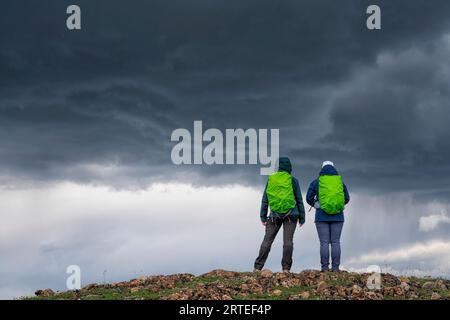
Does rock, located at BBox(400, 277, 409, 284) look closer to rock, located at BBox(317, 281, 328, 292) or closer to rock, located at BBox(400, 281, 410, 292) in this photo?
rock, located at BBox(400, 281, 410, 292)

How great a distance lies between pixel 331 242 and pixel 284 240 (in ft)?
5.38

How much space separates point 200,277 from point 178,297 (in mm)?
4198

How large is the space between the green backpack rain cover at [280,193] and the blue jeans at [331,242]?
4.19ft

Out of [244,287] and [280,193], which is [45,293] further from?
[280,193]

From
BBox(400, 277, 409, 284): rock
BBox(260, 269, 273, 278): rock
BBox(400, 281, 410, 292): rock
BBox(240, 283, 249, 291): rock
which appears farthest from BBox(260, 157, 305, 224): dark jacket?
BBox(240, 283, 249, 291): rock

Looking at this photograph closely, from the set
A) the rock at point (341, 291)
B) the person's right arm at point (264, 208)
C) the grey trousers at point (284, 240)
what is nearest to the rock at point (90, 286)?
the grey trousers at point (284, 240)

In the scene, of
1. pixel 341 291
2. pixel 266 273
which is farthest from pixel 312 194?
pixel 341 291

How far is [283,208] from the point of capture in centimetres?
2373

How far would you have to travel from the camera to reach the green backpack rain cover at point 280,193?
23734mm

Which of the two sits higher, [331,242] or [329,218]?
[329,218]

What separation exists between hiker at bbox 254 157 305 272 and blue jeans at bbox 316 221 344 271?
2.75 feet

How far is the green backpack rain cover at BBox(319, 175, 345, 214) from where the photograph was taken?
2342 cm

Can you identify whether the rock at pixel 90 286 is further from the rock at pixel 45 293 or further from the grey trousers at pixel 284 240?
the grey trousers at pixel 284 240
